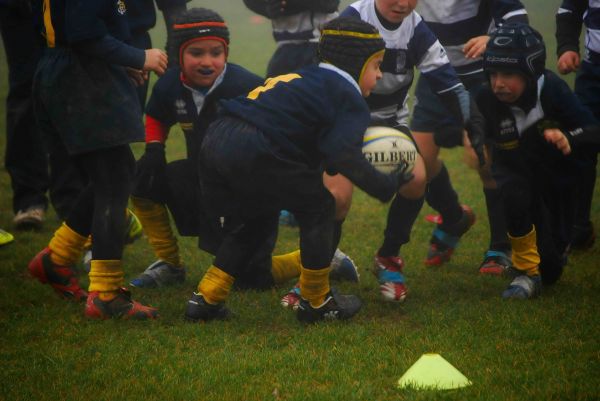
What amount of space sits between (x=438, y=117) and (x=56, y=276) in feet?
8.94

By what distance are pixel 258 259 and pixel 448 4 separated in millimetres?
2177

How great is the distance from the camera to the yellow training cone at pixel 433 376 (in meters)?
3.79

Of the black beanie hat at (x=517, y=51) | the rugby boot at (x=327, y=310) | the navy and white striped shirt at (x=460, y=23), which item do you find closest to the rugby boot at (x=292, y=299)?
the rugby boot at (x=327, y=310)

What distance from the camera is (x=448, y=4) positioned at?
6094mm

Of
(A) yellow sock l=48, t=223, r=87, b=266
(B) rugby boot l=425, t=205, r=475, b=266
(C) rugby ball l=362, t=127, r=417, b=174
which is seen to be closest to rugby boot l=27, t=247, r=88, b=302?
(A) yellow sock l=48, t=223, r=87, b=266

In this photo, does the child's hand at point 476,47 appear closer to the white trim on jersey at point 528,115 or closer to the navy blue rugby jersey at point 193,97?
the white trim on jersey at point 528,115

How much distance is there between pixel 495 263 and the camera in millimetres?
5977

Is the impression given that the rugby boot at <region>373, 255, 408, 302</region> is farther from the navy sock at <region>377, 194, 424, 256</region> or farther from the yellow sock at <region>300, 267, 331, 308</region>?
the yellow sock at <region>300, 267, 331, 308</region>

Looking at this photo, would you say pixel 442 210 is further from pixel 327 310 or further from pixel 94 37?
pixel 94 37

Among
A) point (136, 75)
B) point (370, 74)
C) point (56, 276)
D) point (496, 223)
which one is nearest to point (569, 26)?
point (496, 223)

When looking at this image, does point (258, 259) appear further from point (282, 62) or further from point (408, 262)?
point (282, 62)

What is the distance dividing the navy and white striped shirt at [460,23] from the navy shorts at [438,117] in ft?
0.30

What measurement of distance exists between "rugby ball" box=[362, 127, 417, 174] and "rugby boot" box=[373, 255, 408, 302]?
83cm

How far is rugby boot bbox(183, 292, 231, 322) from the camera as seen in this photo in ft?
15.9
